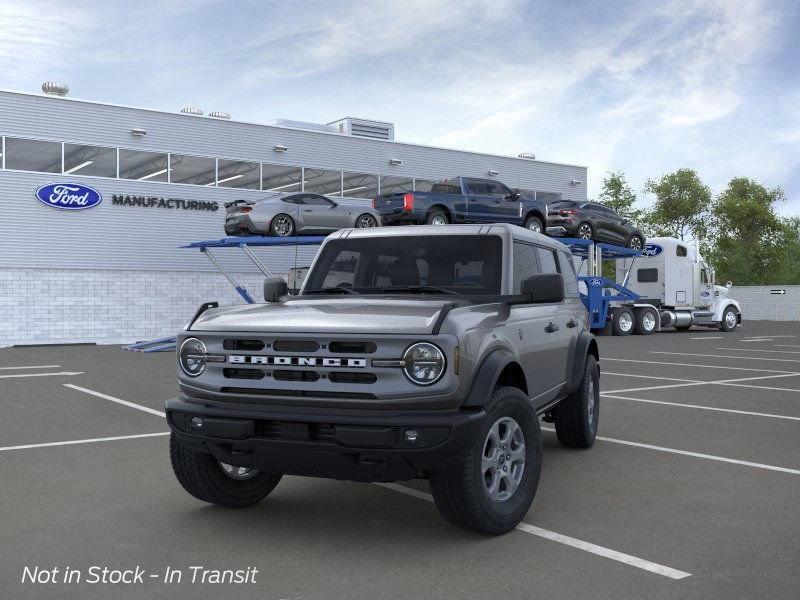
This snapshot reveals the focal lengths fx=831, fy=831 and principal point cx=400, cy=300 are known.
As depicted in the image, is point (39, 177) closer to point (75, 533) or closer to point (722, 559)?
point (75, 533)

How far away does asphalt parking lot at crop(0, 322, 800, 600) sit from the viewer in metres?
4.07

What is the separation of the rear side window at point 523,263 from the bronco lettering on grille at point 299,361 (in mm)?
1828

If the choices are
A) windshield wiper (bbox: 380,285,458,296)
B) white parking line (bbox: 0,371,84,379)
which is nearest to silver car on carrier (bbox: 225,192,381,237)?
white parking line (bbox: 0,371,84,379)

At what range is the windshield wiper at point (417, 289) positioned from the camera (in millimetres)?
5699

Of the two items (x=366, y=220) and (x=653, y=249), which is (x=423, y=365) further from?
(x=653, y=249)

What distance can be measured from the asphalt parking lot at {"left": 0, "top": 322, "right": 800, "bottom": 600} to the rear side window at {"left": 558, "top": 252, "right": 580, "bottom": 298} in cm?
142

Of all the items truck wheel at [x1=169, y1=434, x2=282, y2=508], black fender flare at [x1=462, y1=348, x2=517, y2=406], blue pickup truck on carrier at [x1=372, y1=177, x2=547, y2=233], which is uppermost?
blue pickup truck on carrier at [x1=372, y1=177, x2=547, y2=233]

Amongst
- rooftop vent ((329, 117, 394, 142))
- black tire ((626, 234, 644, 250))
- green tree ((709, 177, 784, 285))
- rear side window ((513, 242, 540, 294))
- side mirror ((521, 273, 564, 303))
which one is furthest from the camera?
green tree ((709, 177, 784, 285))

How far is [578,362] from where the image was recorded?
23.2 feet

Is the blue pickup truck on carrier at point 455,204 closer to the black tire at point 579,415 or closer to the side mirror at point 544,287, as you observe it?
the black tire at point 579,415

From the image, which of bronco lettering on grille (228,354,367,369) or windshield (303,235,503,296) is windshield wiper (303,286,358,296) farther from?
bronco lettering on grille (228,354,367,369)

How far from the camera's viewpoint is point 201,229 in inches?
1142

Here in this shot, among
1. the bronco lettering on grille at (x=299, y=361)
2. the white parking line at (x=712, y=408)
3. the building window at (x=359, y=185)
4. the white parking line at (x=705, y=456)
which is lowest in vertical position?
the white parking line at (x=712, y=408)

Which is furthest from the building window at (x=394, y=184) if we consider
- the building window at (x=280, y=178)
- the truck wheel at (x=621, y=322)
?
the truck wheel at (x=621, y=322)
